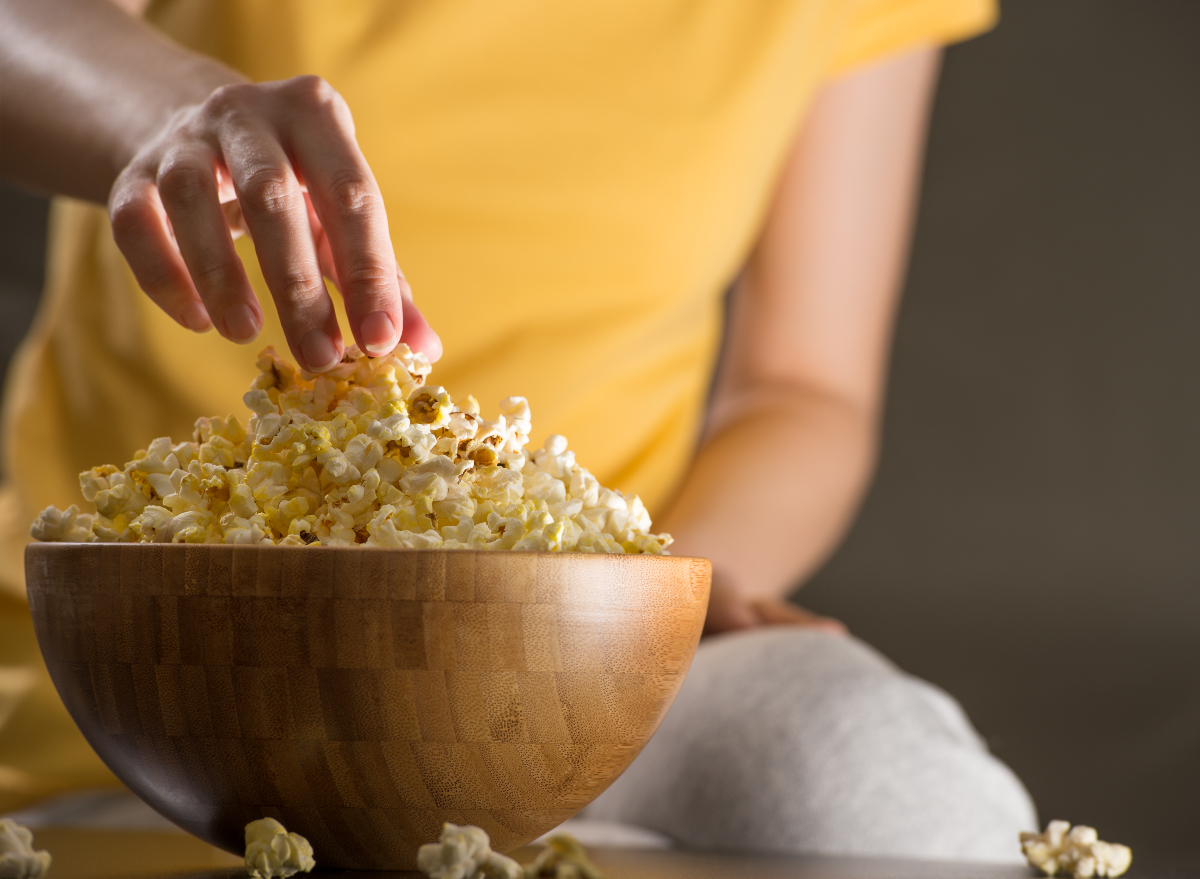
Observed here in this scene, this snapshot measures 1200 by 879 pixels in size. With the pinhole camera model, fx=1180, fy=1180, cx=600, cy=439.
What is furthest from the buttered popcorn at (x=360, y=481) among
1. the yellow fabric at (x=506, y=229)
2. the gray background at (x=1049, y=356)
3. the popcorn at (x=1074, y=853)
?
the gray background at (x=1049, y=356)

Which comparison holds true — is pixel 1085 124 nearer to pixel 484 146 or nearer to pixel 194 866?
pixel 484 146

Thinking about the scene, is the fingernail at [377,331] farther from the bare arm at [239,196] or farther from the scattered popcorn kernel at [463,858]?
the scattered popcorn kernel at [463,858]

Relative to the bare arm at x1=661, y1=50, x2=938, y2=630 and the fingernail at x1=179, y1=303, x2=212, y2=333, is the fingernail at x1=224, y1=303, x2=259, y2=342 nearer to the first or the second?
the fingernail at x1=179, y1=303, x2=212, y2=333

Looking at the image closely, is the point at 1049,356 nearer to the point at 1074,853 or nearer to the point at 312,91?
the point at 1074,853

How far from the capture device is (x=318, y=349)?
1.47 feet

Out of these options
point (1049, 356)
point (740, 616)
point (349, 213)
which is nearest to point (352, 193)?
point (349, 213)

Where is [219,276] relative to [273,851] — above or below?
above

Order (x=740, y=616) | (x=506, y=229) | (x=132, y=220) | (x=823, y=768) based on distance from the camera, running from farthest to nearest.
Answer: (x=506, y=229), (x=740, y=616), (x=823, y=768), (x=132, y=220)

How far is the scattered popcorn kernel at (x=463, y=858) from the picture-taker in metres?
0.40

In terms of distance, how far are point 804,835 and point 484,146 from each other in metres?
0.69

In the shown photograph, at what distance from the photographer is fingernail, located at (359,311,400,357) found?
451 mm

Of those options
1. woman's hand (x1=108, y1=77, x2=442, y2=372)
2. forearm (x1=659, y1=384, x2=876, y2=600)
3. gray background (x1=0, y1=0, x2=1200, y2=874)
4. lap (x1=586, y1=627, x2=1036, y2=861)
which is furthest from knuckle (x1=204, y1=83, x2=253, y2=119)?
gray background (x1=0, y1=0, x2=1200, y2=874)

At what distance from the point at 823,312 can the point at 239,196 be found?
3.35 ft

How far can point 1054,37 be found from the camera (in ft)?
6.48
